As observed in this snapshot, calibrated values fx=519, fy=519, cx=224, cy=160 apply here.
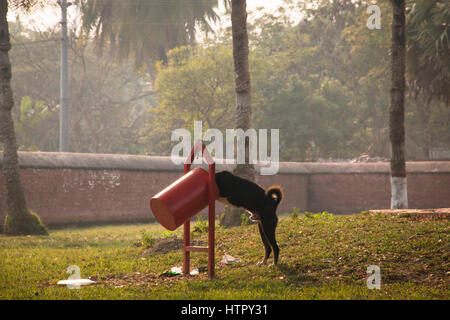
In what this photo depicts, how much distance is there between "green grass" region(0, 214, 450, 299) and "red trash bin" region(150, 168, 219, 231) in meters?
0.91

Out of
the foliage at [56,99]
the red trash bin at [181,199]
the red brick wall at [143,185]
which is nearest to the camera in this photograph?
the red trash bin at [181,199]

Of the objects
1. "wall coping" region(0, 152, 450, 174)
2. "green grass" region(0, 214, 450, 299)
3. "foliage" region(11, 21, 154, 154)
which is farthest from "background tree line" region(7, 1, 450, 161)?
"green grass" region(0, 214, 450, 299)

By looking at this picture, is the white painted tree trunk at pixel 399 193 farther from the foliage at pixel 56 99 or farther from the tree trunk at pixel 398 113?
the foliage at pixel 56 99

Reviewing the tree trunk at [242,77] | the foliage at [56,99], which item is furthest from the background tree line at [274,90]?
the tree trunk at [242,77]

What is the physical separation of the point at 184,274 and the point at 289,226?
146 inches

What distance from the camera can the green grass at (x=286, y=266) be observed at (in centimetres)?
643

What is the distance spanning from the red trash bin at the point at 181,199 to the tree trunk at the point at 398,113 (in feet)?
28.2

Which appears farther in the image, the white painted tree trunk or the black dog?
the white painted tree trunk

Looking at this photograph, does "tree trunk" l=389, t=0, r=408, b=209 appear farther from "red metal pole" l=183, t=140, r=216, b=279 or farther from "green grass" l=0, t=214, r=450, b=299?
"red metal pole" l=183, t=140, r=216, b=279

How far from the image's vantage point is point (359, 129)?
3834cm

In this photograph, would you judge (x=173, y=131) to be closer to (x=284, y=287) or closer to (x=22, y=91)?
(x=22, y=91)

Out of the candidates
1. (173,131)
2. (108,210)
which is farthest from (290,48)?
(108,210)

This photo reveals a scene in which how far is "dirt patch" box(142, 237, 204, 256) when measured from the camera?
10539 mm

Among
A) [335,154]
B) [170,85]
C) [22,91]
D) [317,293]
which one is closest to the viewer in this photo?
[317,293]
